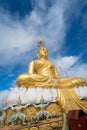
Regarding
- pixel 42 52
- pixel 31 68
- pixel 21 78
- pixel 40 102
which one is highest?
pixel 42 52

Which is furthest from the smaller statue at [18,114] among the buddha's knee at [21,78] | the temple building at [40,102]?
the buddha's knee at [21,78]

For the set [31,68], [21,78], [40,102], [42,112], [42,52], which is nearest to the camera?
[42,112]

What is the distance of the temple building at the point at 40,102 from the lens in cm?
771

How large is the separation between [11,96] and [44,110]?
1.64 m

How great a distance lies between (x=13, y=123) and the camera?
8.03 m

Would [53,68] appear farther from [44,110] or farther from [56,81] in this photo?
[44,110]

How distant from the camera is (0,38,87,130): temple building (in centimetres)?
771

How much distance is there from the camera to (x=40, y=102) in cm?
827

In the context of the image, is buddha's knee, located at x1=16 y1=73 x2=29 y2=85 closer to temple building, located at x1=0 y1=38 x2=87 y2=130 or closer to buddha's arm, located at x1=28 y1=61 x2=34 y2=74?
temple building, located at x1=0 y1=38 x2=87 y2=130

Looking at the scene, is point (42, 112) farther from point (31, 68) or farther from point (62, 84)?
point (31, 68)

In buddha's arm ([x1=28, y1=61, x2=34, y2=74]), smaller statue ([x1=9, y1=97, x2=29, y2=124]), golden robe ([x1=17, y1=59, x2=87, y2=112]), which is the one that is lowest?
smaller statue ([x1=9, y1=97, x2=29, y2=124])

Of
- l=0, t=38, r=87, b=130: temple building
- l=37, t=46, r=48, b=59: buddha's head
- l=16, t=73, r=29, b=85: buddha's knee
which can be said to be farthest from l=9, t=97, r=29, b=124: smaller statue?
l=37, t=46, r=48, b=59: buddha's head

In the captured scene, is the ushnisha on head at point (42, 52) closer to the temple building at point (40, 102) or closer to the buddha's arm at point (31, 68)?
the buddha's arm at point (31, 68)

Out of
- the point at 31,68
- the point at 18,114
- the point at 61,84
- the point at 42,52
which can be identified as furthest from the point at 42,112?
the point at 42,52
